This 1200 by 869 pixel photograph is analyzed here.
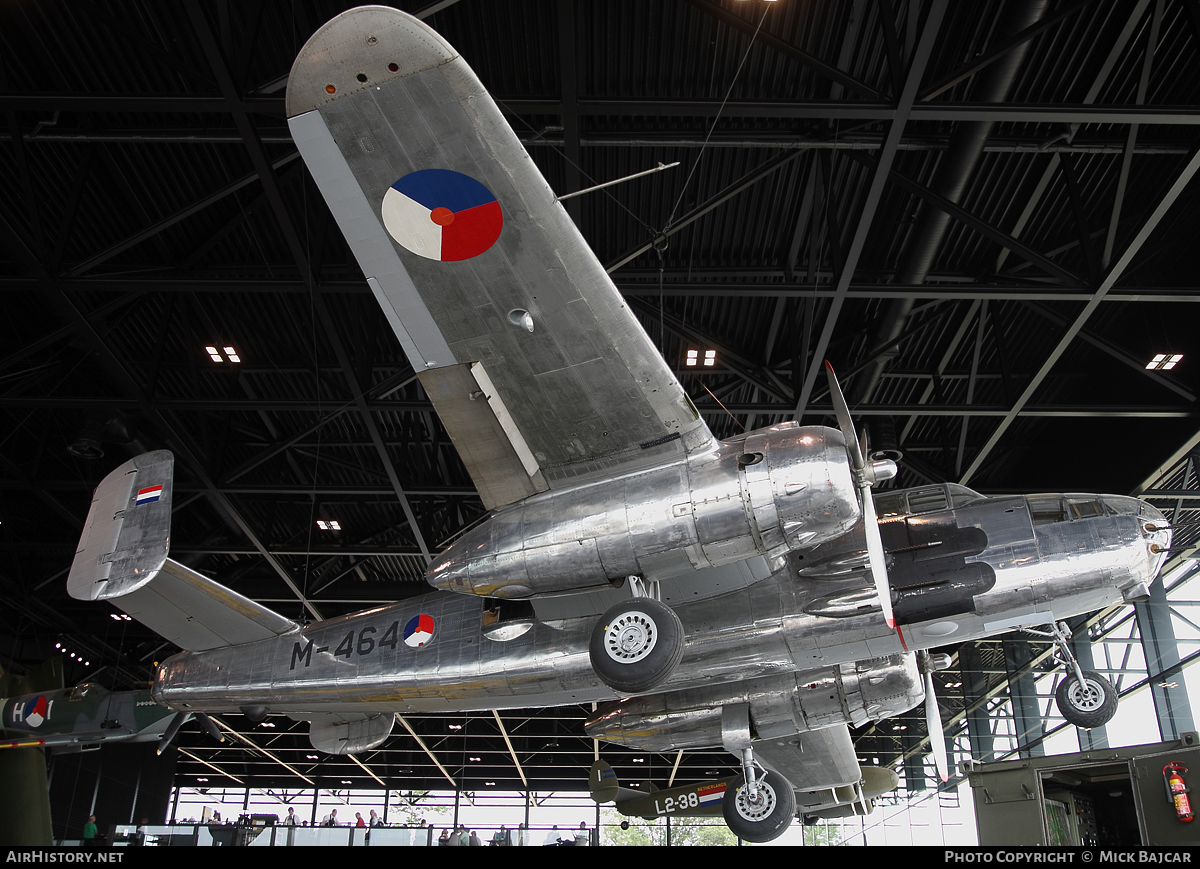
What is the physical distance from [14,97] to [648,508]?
8.27 metres

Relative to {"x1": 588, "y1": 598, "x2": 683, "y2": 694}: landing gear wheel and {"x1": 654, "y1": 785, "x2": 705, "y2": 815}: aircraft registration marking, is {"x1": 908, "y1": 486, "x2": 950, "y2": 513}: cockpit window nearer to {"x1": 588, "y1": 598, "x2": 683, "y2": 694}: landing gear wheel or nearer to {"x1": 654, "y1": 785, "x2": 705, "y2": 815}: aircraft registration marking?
{"x1": 588, "y1": 598, "x2": 683, "y2": 694}: landing gear wheel

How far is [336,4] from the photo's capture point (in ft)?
30.0

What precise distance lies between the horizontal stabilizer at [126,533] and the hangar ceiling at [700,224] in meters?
2.83

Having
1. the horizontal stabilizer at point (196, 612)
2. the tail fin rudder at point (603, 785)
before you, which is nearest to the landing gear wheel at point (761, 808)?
the horizontal stabilizer at point (196, 612)

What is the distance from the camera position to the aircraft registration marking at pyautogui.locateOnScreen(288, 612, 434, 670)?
34.7 ft

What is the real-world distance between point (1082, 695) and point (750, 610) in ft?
12.4

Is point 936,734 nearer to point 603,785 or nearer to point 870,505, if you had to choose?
point 870,505

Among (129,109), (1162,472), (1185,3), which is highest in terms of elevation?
(1185,3)

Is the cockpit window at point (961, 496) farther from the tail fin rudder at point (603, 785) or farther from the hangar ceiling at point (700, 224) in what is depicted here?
the tail fin rudder at point (603, 785)

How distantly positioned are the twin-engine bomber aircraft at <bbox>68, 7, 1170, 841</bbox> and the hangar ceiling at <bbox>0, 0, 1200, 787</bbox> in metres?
2.48

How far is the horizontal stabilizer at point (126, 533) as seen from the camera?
9.79 m

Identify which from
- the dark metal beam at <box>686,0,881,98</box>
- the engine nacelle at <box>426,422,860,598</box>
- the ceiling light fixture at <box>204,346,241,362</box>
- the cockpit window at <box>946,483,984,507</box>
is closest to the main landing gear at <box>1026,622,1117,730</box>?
the cockpit window at <box>946,483,984,507</box>

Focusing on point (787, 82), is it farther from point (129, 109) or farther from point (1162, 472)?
point (1162, 472)

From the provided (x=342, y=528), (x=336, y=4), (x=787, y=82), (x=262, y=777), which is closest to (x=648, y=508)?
(x=787, y=82)
